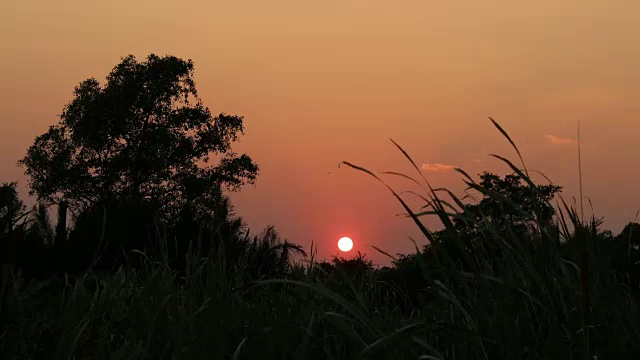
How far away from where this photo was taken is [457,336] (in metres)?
3.60

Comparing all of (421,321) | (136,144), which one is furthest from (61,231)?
(136,144)

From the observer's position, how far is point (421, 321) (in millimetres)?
4613

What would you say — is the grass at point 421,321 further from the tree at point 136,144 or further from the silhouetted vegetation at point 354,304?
the tree at point 136,144

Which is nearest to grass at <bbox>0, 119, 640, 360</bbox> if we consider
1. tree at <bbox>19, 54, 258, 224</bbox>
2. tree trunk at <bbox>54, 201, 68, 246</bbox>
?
tree trunk at <bbox>54, 201, 68, 246</bbox>

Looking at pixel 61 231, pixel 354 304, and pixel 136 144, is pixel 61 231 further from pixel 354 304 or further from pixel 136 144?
pixel 136 144

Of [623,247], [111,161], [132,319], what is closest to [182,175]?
[111,161]

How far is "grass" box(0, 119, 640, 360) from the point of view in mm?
3273

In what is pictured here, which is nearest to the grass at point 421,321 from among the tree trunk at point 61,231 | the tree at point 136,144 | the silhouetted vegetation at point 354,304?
the silhouetted vegetation at point 354,304

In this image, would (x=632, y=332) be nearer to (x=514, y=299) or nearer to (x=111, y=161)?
(x=514, y=299)

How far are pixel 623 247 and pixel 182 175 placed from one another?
24155 millimetres

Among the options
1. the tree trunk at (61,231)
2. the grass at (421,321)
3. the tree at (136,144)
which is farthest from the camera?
the tree at (136,144)

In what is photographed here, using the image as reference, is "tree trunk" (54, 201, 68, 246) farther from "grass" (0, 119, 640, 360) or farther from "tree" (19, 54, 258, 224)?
"tree" (19, 54, 258, 224)

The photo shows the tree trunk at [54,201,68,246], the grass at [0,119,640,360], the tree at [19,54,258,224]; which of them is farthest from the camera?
the tree at [19,54,258,224]

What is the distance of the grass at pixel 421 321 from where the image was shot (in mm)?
3273
